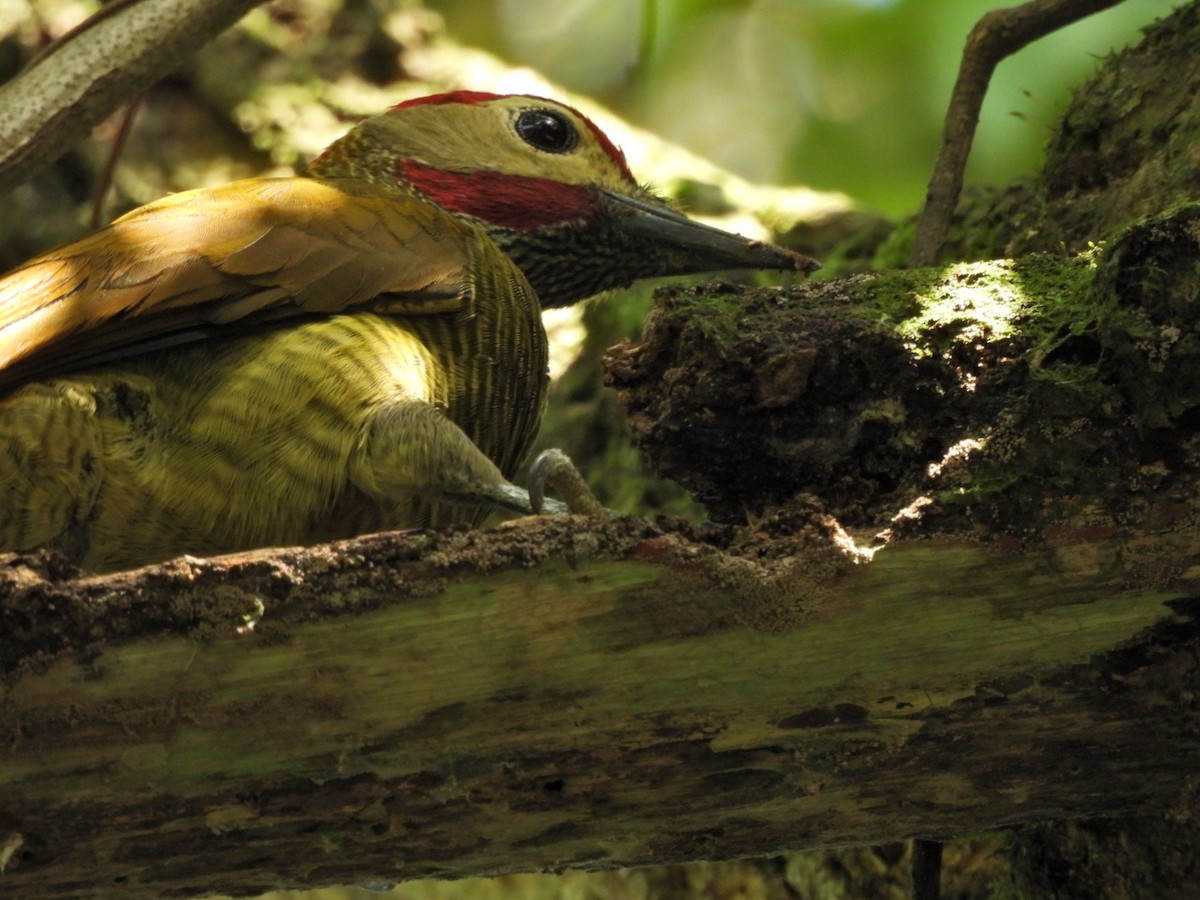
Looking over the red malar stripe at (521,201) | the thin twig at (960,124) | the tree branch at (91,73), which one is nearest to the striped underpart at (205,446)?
the tree branch at (91,73)

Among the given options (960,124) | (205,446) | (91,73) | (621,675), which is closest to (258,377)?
(205,446)

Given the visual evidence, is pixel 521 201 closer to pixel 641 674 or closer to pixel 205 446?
pixel 205 446

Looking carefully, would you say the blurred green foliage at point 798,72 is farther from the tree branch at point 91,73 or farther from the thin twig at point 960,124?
the tree branch at point 91,73

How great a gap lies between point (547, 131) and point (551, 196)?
247 mm

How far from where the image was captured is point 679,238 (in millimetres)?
3820

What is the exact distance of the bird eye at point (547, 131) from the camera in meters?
3.96

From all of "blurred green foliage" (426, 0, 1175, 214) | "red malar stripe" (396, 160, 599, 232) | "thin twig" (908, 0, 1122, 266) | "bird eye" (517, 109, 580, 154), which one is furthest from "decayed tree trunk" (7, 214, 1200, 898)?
"blurred green foliage" (426, 0, 1175, 214)

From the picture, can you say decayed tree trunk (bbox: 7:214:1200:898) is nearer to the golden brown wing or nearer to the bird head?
the golden brown wing

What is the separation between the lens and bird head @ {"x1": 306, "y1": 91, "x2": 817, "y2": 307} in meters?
3.84

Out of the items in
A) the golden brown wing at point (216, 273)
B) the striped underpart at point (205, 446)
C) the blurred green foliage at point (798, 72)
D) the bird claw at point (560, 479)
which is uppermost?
the blurred green foliage at point (798, 72)

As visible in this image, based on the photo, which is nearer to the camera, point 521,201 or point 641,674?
point 641,674

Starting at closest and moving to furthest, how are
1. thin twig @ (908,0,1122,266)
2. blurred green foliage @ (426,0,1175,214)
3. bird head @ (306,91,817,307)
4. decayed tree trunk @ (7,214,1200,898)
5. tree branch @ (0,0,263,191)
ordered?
decayed tree trunk @ (7,214,1200,898), tree branch @ (0,0,263,191), thin twig @ (908,0,1122,266), bird head @ (306,91,817,307), blurred green foliage @ (426,0,1175,214)

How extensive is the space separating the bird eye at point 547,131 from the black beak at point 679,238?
0.70ft

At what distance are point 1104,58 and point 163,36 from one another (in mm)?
2453
